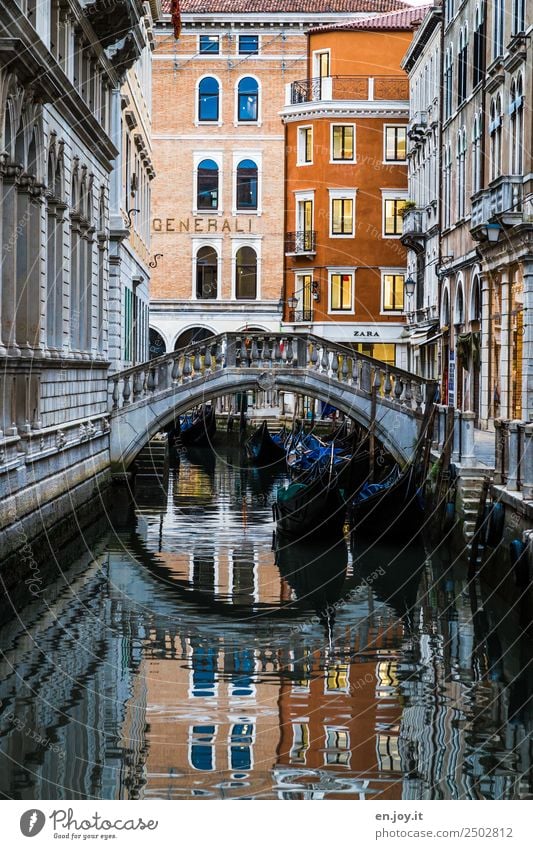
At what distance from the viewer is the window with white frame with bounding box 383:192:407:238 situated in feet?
97.7

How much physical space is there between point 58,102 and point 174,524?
15.5ft

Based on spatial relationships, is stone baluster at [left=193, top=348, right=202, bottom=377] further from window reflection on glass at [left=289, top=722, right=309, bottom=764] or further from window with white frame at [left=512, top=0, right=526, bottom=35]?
window reflection on glass at [left=289, top=722, right=309, bottom=764]

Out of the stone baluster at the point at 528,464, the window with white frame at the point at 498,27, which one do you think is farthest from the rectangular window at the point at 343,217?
the stone baluster at the point at 528,464

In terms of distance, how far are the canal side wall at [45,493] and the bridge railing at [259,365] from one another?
1.21 metres

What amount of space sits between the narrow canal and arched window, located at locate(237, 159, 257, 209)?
18.7 m

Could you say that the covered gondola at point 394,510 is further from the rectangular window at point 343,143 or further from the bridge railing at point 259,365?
the rectangular window at point 343,143

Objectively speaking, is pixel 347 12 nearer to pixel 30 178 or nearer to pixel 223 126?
pixel 223 126

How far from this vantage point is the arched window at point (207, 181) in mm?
31547

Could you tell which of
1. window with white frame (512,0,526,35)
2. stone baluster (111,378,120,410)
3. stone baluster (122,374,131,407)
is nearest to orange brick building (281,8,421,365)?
stone baluster (122,374,131,407)

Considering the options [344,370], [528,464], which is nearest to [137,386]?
[344,370]

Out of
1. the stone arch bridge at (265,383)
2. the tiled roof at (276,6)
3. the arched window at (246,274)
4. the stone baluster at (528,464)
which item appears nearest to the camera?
the stone baluster at (528,464)
